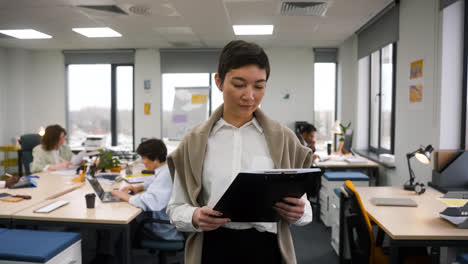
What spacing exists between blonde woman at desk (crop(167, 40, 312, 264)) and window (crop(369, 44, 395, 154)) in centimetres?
373

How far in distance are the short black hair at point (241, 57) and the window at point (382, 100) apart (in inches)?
147

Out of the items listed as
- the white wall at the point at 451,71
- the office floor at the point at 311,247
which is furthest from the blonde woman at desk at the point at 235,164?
the white wall at the point at 451,71

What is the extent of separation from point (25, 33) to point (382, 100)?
585cm

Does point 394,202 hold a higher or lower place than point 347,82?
lower

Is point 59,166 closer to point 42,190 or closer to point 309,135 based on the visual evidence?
point 42,190

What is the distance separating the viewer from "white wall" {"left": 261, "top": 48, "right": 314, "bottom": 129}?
21.5 ft

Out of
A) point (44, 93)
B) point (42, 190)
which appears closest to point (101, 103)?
point (44, 93)

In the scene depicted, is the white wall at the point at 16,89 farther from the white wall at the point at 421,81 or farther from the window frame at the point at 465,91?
the window frame at the point at 465,91

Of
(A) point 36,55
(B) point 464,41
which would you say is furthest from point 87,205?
(A) point 36,55

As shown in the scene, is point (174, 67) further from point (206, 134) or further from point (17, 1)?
point (206, 134)

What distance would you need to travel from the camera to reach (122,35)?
5488mm

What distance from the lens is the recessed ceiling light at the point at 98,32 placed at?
512 centimetres

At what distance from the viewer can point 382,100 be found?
15.8 feet

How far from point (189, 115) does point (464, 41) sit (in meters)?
4.90
